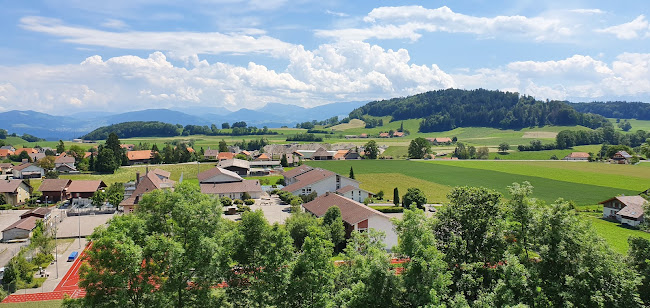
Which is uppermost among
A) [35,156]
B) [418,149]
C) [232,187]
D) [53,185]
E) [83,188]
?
[418,149]

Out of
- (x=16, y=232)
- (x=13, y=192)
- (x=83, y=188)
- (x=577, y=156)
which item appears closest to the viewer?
(x=16, y=232)

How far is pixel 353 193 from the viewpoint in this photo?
58.7 meters

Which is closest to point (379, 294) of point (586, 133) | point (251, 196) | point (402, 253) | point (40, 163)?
point (402, 253)

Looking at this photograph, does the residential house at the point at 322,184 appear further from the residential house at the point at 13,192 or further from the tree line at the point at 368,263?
the tree line at the point at 368,263

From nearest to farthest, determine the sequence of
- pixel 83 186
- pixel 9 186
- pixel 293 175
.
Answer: pixel 9 186, pixel 83 186, pixel 293 175

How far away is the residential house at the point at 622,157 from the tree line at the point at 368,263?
100734 millimetres

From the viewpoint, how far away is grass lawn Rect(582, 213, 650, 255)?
35.9m

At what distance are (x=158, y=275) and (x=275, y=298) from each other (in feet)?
16.4

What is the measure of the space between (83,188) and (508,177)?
74.1 m

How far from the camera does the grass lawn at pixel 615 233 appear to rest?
118ft

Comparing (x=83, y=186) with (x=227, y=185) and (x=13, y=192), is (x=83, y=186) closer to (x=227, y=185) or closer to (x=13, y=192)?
(x=13, y=192)

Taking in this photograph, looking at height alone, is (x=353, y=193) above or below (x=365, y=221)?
below

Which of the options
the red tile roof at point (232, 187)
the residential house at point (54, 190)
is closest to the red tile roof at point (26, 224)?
the residential house at point (54, 190)

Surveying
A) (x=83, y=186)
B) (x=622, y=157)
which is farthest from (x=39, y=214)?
(x=622, y=157)
